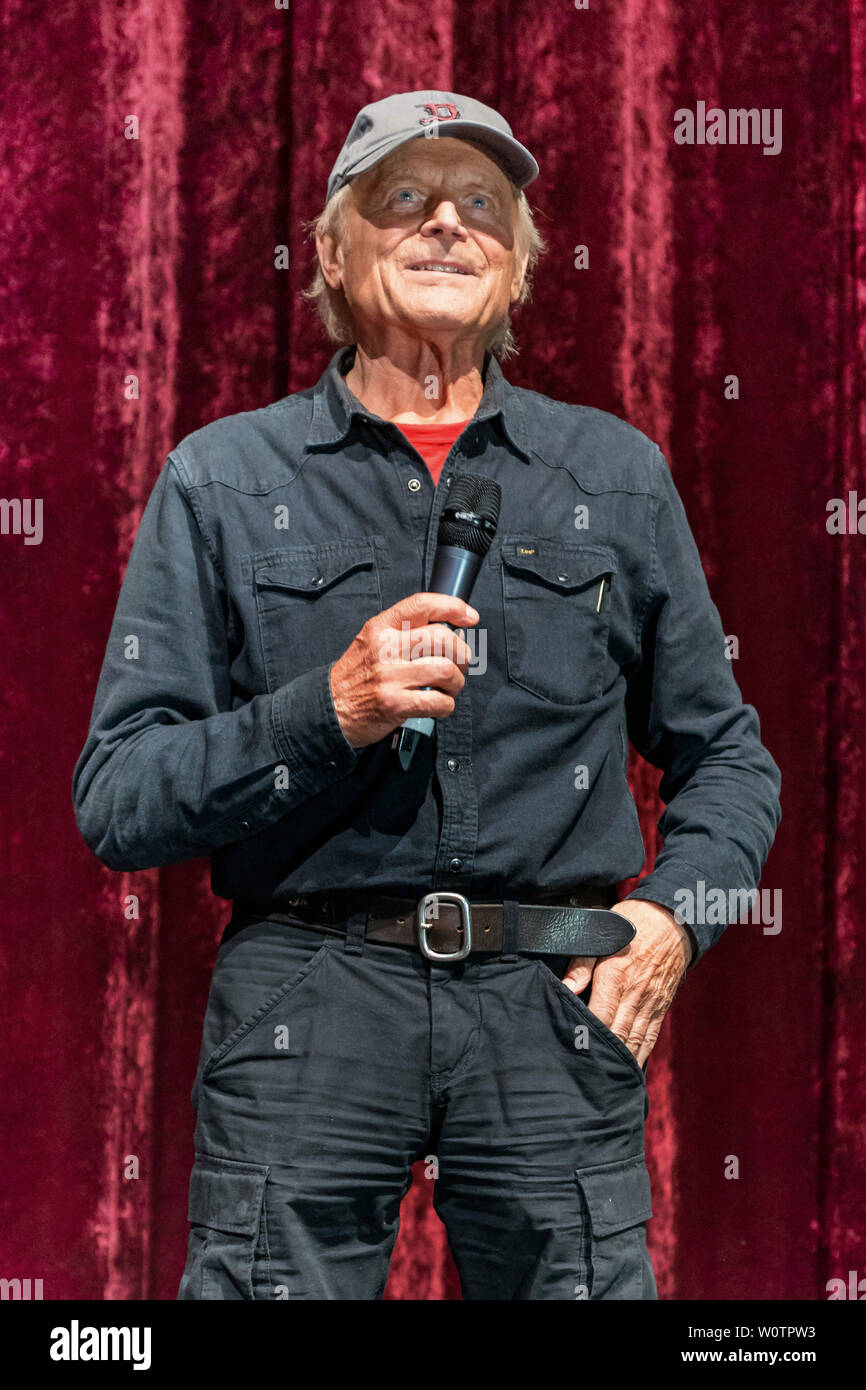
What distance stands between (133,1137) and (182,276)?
1160mm

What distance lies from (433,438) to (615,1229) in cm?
80

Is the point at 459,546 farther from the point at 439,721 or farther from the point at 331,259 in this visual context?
the point at 331,259

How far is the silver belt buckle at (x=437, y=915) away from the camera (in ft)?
4.41

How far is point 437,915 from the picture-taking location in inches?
53.5

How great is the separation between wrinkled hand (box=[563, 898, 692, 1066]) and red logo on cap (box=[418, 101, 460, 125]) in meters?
0.82

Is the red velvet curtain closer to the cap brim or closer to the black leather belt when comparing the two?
the cap brim

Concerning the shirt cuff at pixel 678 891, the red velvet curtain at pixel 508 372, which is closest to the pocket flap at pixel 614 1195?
the shirt cuff at pixel 678 891

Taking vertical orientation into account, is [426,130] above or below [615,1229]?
above

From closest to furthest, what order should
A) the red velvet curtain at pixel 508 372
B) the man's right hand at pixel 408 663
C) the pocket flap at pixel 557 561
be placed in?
the man's right hand at pixel 408 663, the pocket flap at pixel 557 561, the red velvet curtain at pixel 508 372

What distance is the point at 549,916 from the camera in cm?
139

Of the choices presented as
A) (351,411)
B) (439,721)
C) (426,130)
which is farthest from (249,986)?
(426,130)

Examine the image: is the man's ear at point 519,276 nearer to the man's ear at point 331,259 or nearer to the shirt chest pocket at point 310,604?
the man's ear at point 331,259

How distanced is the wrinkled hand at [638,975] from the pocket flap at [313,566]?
0.41m
